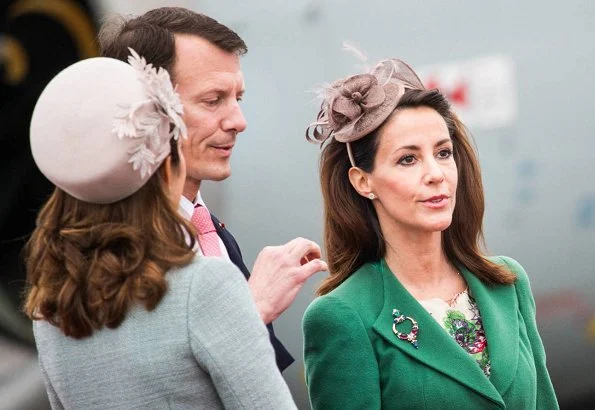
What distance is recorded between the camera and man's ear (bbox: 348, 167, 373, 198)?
2.53 metres

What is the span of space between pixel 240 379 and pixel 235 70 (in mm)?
780

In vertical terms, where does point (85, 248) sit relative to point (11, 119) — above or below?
above

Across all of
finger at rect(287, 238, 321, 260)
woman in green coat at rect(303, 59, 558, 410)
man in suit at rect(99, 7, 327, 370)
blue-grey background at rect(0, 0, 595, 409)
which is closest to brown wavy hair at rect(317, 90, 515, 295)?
woman in green coat at rect(303, 59, 558, 410)

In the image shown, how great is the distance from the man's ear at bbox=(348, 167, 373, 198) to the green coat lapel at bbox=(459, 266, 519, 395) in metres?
0.25

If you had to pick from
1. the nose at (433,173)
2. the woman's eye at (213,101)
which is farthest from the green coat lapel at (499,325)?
the woman's eye at (213,101)

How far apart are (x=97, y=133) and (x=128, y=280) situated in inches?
8.5

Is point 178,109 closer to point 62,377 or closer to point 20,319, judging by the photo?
point 62,377

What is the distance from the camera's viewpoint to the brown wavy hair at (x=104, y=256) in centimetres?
183

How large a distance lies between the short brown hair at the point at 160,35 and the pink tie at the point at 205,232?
27cm

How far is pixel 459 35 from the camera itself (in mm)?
4387

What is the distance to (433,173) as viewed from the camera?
7.95ft

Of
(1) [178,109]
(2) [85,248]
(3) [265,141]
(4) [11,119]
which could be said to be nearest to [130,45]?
(1) [178,109]

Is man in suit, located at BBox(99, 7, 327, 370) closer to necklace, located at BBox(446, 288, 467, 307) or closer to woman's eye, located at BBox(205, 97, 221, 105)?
woman's eye, located at BBox(205, 97, 221, 105)

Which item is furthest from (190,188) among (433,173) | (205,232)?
(433,173)
